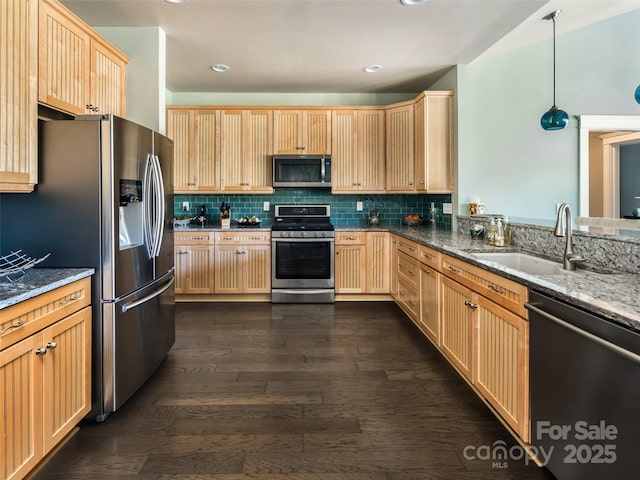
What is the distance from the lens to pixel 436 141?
4.11 meters

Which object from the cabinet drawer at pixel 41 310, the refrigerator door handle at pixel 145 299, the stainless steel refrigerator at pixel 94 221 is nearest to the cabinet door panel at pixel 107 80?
the stainless steel refrigerator at pixel 94 221

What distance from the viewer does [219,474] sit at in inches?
63.6

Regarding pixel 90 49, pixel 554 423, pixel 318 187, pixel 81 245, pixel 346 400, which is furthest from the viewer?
pixel 318 187

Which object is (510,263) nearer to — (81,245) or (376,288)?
(376,288)

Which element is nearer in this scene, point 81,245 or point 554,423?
point 554,423

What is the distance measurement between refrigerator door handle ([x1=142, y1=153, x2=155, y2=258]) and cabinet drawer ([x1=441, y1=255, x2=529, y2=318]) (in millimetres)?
1956

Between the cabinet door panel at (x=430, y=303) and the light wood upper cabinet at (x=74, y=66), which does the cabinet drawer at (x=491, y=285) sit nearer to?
the cabinet door panel at (x=430, y=303)

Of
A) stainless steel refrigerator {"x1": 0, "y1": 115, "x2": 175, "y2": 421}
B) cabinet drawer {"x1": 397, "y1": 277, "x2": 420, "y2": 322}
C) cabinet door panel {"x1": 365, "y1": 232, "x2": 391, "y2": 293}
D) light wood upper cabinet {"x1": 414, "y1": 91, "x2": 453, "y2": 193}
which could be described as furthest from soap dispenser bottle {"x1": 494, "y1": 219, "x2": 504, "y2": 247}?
stainless steel refrigerator {"x1": 0, "y1": 115, "x2": 175, "y2": 421}

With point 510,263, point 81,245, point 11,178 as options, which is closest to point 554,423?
point 510,263

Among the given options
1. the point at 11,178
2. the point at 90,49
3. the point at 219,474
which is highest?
the point at 90,49

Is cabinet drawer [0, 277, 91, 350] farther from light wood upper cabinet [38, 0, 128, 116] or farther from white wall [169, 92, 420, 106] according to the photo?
white wall [169, 92, 420, 106]

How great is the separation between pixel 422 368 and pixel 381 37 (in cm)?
271

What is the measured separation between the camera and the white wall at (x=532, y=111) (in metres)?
3.84

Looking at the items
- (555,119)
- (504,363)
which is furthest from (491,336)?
(555,119)
